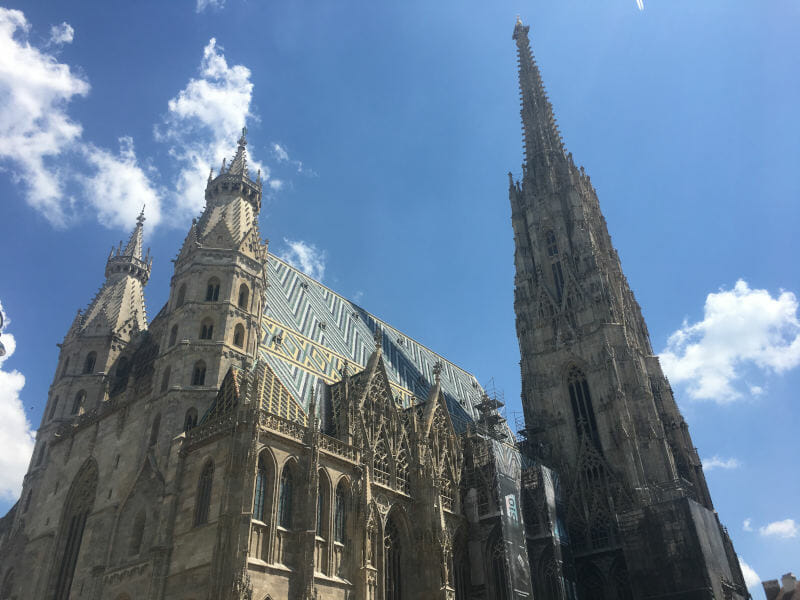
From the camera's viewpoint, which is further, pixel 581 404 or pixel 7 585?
pixel 581 404

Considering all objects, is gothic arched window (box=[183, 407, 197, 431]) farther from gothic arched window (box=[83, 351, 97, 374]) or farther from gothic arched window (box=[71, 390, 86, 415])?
gothic arched window (box=[83, 351, 97, 374])

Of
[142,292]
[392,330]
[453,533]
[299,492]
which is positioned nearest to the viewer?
[299,492]

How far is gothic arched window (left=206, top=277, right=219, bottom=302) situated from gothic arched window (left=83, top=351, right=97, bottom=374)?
11429mm

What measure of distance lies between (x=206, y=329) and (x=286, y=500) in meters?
10.5

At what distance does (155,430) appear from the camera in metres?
30.1

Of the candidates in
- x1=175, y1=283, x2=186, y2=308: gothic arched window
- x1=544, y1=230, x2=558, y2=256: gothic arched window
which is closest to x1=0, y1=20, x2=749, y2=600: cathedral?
x1=175, y1=283, x2=186, y2=308: gothic arched window

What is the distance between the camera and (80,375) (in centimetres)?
3944

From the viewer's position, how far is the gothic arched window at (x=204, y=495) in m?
25.8

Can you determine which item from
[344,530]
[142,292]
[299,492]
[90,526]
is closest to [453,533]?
[344,530]

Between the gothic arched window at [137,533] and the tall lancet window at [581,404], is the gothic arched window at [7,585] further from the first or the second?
the tall lancet window at [581,404]

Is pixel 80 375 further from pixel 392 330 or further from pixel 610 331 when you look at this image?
pixel 610 331

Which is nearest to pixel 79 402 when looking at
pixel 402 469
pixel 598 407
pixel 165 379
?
pixel 165 379

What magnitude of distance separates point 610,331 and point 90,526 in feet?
118

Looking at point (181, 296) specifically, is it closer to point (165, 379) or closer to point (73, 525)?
point (165, 379)
